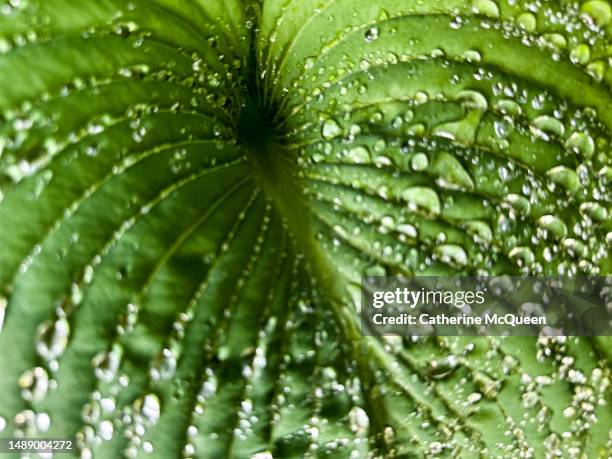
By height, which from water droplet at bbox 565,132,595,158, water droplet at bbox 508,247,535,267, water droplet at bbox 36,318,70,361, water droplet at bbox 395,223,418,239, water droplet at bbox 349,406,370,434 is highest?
water droplet at bbox 565,132,595,158

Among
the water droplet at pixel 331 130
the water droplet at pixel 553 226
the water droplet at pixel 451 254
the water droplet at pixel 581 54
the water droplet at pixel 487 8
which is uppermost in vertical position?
the water droplet at pixel 487 8

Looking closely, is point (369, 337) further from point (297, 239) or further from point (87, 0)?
point (87, 0)

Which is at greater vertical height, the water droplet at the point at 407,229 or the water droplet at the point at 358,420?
the water droplet at the point at 407,229

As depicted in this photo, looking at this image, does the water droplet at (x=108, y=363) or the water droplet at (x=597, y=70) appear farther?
the water droplet at (x=597, y=70)

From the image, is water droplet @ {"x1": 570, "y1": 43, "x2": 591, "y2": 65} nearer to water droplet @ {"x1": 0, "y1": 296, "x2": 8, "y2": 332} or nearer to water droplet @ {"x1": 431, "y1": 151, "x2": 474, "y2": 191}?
water droplet @ {"x1": 431, "y1": 151, "x2": 474, "y2": 191}

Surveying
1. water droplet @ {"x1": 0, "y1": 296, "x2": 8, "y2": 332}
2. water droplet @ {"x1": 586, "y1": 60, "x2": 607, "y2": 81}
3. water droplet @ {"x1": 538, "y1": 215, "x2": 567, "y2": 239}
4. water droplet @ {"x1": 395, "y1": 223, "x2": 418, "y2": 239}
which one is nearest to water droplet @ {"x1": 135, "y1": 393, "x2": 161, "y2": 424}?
water droplet @ {"x1": 0, "y1": 296, "x2": 8, "y2": 332}

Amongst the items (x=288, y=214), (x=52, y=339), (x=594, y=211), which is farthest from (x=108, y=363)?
(x=594, y=211)

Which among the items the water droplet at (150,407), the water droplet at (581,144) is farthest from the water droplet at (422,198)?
the water droplet at (150,407)

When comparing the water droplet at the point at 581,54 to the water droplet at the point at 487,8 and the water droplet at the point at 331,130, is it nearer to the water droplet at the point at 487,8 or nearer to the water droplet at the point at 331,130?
the water droplet at the point at 487,8
